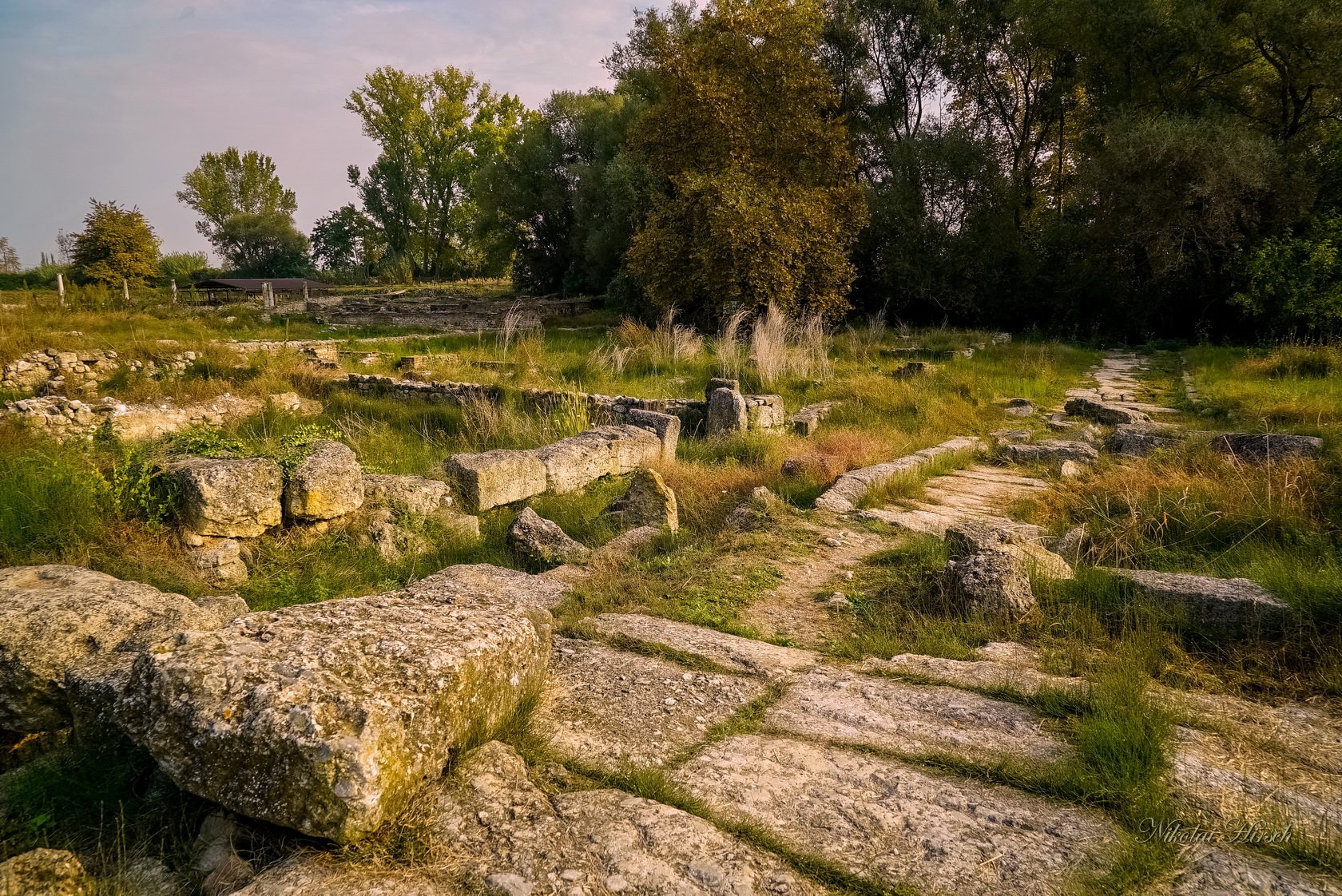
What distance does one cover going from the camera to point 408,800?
2.11 metres

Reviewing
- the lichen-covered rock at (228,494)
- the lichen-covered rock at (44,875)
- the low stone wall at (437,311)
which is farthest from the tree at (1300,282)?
the low stone wall at (437,311)

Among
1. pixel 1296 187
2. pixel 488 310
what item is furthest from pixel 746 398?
pixel 488 310

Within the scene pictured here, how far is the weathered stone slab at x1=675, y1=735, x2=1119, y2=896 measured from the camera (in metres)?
1.93

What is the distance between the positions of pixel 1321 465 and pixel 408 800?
6.37 m

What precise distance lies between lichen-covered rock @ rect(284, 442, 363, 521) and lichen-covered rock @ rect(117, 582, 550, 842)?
314cm

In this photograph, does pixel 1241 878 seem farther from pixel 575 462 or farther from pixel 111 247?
pixel 111 247

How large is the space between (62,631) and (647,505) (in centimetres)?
379

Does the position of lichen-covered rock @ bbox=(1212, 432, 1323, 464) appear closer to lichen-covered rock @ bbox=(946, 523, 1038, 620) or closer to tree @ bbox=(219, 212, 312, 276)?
lichen-covered rock @ bbox=(946, 523, 1038, 620)

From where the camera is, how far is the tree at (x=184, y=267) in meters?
46.6

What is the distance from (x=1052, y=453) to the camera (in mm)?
7785

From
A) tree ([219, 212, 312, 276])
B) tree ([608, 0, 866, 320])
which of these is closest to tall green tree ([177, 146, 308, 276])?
tree ([219, 212, 312, 276])

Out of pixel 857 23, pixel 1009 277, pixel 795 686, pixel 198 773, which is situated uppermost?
pixel 857 23

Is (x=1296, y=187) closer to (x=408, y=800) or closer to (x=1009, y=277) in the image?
(x=1009, y=277)

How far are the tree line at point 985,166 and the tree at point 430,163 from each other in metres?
20.0
